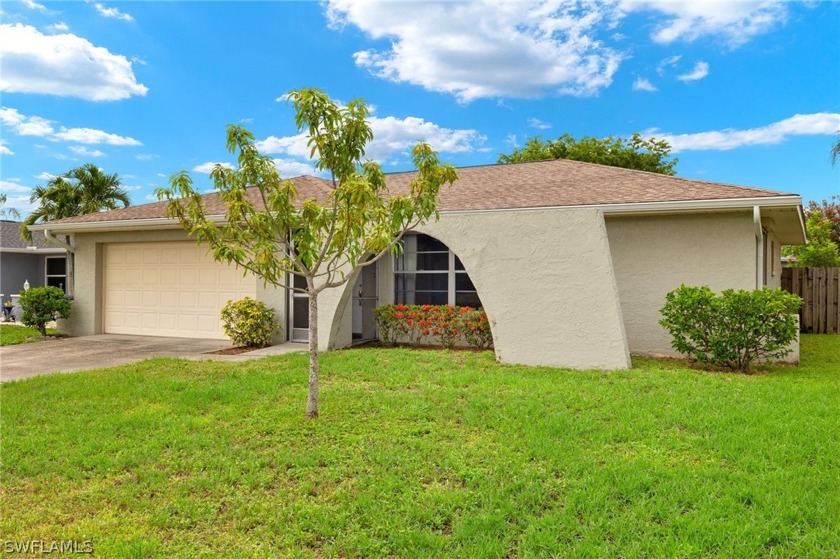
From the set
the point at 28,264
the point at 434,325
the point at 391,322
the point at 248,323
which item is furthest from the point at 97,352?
the point at 28,264

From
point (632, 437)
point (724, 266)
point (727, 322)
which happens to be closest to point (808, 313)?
point (724, 266)

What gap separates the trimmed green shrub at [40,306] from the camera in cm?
1327

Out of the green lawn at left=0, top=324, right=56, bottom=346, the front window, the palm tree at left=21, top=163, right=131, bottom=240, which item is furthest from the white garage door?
the palm tree at left=21, top=163, right=131, bottom=240

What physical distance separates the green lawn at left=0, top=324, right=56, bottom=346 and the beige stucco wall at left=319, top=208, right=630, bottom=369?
1139 cm

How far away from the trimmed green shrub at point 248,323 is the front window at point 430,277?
9.96 feet

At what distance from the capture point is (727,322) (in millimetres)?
8336

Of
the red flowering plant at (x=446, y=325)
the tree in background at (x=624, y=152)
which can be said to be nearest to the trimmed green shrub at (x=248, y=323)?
the red flowering plant at (x=446, y=325)

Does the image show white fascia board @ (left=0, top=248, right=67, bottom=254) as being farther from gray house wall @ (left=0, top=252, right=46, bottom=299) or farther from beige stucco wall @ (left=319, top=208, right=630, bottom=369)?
beige stucco wall @ (left=319, top=208, right=630, bottom=369)

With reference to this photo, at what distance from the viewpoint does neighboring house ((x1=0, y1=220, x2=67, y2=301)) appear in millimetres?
23141

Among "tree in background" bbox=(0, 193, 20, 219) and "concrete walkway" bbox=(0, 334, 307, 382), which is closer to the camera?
"concrete walkway" bbox=(0, 334, 307, 382)

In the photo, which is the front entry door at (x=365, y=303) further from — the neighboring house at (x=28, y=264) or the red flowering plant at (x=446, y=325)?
the neighboring house at (x=28, y=264)

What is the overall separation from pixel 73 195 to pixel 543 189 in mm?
20800

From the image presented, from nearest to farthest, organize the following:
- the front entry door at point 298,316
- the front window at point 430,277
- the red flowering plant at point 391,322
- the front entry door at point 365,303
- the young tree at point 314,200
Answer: the young tree at point 314,200 → the red flowering plant at point 391,322 → the front window at point 430,277 → the front entry door at point 298,316 → the front entry door at point 365,303

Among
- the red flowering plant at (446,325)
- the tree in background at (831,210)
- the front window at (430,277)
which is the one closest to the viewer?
the red flowering plant at (446,325)
